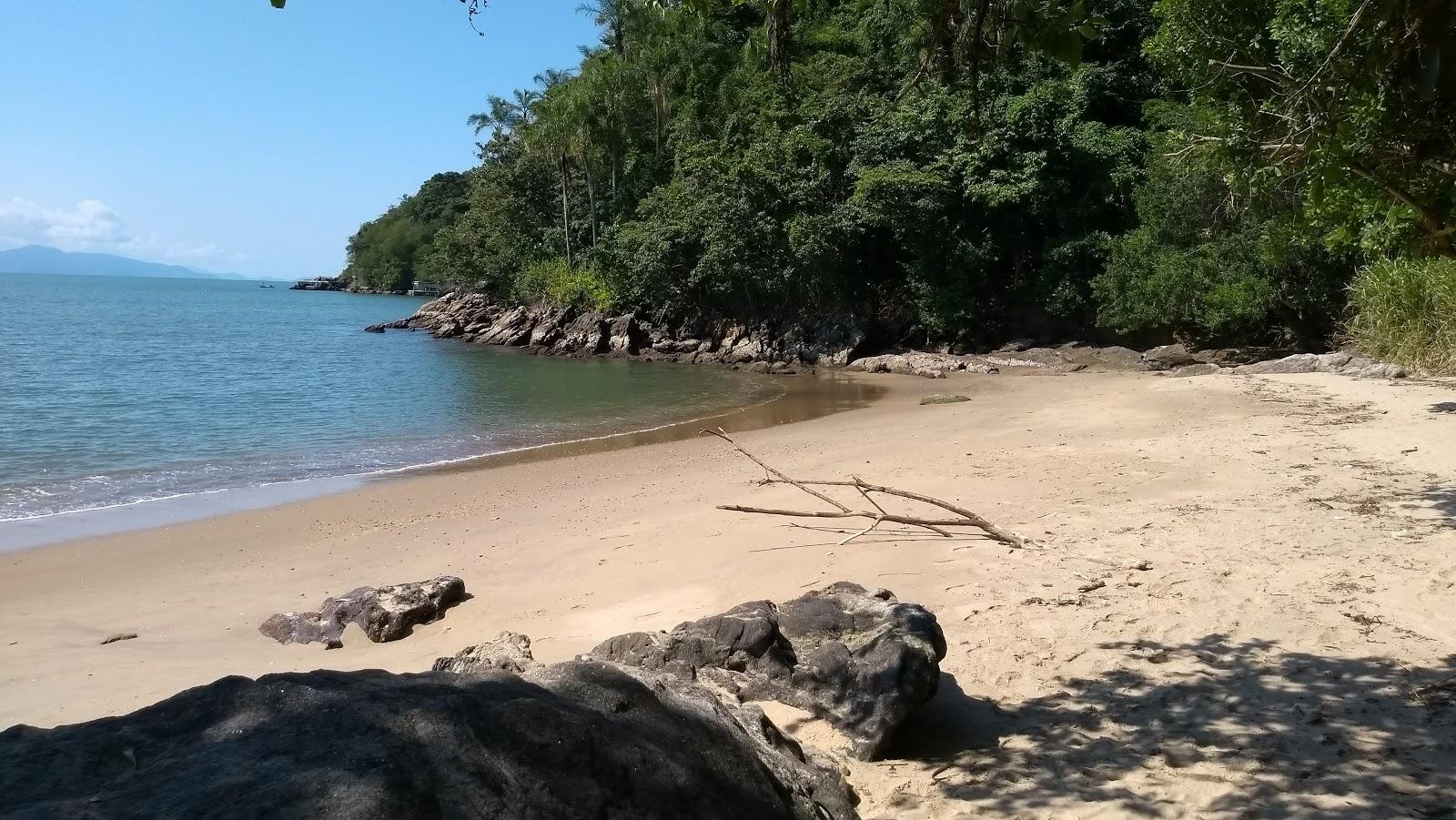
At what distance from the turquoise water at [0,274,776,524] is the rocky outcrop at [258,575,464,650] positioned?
7.13 m

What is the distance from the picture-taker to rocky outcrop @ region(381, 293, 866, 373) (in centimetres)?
3183

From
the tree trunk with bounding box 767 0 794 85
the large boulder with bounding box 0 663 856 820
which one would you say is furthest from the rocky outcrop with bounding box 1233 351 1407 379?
the large boulder with bounding box 0 663 856 820

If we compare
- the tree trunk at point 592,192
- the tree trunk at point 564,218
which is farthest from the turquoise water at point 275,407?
the tree trunk at point 592,192

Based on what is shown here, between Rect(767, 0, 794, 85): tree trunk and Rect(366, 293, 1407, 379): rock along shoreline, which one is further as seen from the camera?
Rect(366, 293, 1407, 379): rock along shoreline

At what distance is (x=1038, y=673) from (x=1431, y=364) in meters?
14.2

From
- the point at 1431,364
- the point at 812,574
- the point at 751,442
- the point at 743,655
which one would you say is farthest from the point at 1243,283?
the point at 743,655

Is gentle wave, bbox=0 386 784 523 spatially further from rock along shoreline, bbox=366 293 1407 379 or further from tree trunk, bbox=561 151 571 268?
tree trunk, bbox=561 151 571 268

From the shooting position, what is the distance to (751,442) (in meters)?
16.0

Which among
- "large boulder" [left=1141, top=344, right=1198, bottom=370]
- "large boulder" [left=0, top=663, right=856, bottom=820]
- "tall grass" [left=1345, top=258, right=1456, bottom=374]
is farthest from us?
"large boulder" [left=1141, top=344, right=1198, bottom=370]

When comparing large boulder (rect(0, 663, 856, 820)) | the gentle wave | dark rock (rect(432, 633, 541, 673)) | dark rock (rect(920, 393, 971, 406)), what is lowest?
the gentle wave

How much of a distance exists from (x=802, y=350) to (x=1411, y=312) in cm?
1898

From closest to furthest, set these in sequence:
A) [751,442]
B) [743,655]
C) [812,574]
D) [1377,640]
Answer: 1. [743,655]
2. [1377,640]
3. [812,574]
4. [751,442]

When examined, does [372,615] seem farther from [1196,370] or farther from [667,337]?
[667,337]

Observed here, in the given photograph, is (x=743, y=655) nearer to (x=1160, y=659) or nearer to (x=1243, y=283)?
(x=1160, y=659)
